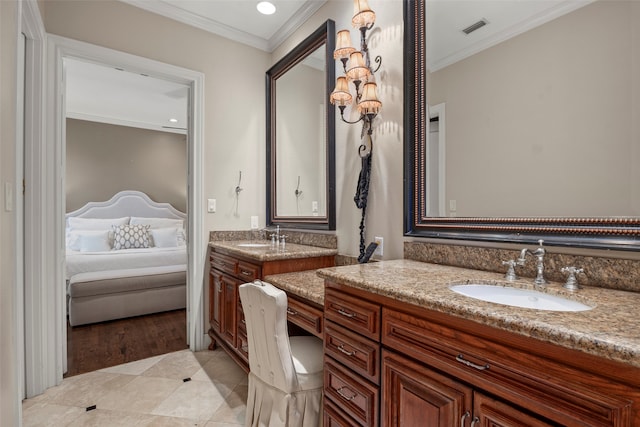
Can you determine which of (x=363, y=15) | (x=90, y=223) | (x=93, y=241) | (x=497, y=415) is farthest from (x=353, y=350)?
(x=90, y=223)

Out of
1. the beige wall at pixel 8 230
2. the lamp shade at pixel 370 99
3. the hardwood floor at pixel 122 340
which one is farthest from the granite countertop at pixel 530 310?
the hardwood floor at pixel 122 340

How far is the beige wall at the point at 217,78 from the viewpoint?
241 cm

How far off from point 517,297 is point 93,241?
5.01 metres

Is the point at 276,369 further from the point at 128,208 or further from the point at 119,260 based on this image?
the point at 128,208

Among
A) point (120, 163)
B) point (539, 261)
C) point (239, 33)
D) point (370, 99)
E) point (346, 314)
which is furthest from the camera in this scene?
point (120, 163)

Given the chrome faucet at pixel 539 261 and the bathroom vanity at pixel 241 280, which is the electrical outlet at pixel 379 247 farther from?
the chrome faucet at pixel 539 261

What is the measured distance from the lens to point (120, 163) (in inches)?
214

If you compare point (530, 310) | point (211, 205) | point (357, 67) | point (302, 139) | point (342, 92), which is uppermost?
point (357, 67)

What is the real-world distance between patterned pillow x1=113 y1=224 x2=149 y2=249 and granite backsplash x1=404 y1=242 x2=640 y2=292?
4356 mm

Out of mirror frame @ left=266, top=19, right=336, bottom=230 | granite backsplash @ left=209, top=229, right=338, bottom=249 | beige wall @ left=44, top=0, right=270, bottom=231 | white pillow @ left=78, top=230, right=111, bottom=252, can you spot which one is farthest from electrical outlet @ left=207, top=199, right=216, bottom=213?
white pillow @ left=78, top=230, right=111, bottom=252

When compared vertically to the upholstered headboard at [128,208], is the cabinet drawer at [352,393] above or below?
below

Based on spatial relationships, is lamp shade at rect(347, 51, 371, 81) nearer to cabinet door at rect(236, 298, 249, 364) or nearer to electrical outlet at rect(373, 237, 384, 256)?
electrical outlet at rect(373, 237, 384, 256)

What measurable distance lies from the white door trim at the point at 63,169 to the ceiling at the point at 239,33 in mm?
490

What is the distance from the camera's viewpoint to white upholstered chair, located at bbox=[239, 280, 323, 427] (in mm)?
1355
